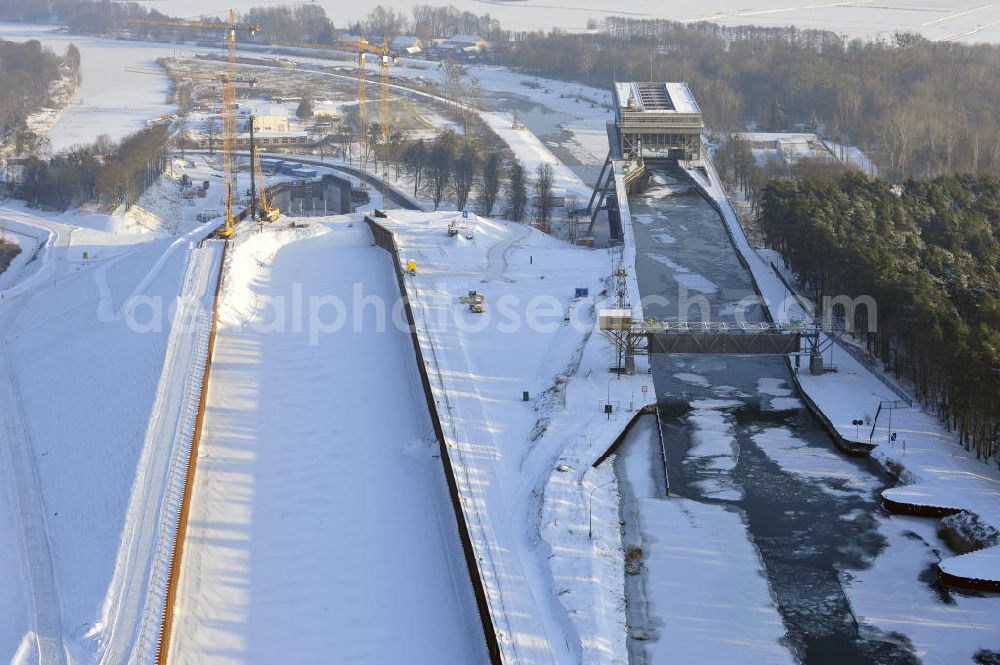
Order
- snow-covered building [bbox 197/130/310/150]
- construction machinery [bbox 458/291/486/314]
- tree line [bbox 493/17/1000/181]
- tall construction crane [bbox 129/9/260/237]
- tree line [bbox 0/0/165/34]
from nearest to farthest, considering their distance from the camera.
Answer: construction machinery [bbox 458/291/486/314] → tall construction crane [bbox 129/9/260/237] → tree line [bbox 493/17/1000/181] → snow-covered building [bbox 197/130/310/150] → tree line [bbox 0/0/165/34]

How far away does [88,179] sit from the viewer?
158 feet

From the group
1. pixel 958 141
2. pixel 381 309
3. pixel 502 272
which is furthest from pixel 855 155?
pixel 381 309

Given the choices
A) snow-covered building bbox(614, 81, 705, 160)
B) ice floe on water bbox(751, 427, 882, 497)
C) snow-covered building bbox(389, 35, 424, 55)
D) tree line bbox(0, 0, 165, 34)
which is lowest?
ice floe on water bbox(751, 427, 882, 497)

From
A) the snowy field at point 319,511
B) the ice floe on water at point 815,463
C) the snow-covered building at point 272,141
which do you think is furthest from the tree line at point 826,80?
the snowy field at point 319,511

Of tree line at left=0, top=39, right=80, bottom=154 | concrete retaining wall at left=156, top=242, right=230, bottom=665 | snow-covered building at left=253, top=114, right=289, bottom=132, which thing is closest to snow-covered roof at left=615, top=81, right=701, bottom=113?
Answer: snow-covered building at left=253, top=114, right=289, bottom=132

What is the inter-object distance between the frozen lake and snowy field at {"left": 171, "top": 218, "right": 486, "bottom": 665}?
133 ft

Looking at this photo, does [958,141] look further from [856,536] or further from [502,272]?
[856,536]

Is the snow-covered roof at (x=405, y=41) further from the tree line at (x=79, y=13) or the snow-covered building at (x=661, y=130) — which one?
the snow-covered building at (x=661, y=130)

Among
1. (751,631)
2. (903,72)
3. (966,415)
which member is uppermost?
(903,72)

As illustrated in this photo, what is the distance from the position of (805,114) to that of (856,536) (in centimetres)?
4829

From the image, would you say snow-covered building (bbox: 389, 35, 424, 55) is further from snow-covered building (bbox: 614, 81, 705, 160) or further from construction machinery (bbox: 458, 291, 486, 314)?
construction machinery (bbox: 458, 291, 486, 314)

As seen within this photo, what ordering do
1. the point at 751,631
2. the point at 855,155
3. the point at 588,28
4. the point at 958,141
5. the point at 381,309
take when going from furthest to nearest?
the point at 588,28, the point at 855,155, the point at 958,141, the point at 381,309, the point at 751,631

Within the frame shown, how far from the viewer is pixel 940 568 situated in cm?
1673

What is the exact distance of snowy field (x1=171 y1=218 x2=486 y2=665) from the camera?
630 inches
